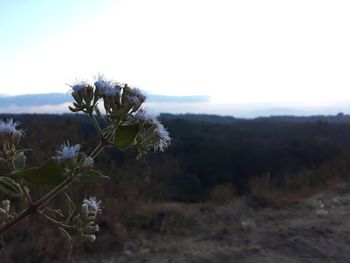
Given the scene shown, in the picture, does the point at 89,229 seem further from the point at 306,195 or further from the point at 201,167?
the point at 201,167

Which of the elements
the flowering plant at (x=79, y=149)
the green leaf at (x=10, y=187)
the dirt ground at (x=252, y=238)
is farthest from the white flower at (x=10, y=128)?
the dirt ground at (x=252, y=238)

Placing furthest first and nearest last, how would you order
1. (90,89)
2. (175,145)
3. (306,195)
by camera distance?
(175,145) → (306,195) → (90,89)

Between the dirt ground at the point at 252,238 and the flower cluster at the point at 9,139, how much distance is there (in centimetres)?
490

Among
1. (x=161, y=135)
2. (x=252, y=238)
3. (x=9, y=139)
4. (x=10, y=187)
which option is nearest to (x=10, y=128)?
(x=9, y=139)

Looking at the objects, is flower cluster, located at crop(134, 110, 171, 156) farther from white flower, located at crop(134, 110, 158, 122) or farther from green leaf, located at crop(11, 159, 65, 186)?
green leaf, located at crop(11, 159, 65, 186)

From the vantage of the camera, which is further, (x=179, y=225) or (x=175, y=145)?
(x=175, y=145)

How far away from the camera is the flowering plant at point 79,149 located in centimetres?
110

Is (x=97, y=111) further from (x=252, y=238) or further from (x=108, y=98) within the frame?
(x=252, y=238)

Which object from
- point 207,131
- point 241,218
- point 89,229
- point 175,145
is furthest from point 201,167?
point 89,229

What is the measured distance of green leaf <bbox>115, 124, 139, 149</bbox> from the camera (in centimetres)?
117

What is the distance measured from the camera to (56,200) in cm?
739

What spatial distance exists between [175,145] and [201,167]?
2089 mm

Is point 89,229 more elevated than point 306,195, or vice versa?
point 89,229

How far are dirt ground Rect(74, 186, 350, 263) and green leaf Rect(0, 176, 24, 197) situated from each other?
16.3 ft
